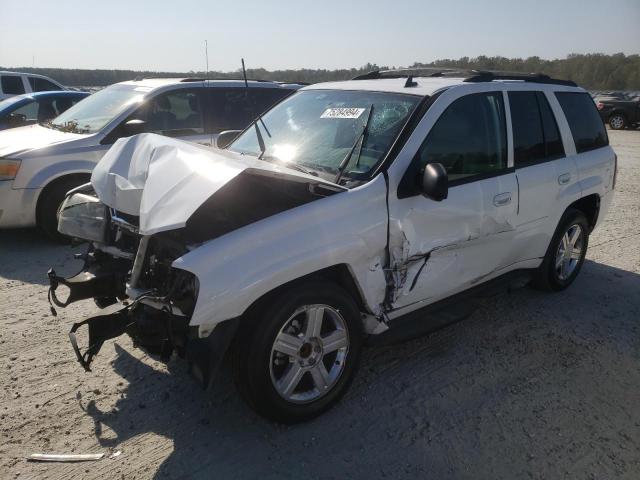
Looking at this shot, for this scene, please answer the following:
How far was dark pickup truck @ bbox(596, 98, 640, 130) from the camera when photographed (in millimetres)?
21250

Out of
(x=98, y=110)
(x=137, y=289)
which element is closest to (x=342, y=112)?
(x=137, y=289)

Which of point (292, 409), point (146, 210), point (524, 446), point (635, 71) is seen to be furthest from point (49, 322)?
point (635, 71)

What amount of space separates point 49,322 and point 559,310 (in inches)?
168

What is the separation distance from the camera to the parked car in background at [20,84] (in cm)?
1326

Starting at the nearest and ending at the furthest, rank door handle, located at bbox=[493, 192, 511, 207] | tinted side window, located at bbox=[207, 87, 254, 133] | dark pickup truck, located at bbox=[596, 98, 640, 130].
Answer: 1. door handle, located at bbox=[493, 192, 511, 207]
2. tinted side window, located at bbox=[207, 87, 254, 133]
3. dark pickup truck, located at bbox=[596, 98, 640, 130]

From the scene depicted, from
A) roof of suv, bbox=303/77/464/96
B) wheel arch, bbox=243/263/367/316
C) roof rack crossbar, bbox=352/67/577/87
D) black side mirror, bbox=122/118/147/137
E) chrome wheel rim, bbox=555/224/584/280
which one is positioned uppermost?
roof rack crossbar, bbox=352/67/577/87

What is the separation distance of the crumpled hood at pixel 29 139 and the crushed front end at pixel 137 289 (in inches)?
107

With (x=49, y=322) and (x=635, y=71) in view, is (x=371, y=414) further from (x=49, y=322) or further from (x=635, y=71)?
(x=635, y=71)

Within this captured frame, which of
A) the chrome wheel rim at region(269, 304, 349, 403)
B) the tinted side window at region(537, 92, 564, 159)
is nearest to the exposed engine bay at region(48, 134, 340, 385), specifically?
the chrome wheel rim at region(269, 304, 349, 403)

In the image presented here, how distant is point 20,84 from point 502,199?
14.3m

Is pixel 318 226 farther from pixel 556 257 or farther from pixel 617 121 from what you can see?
pixel 617 121

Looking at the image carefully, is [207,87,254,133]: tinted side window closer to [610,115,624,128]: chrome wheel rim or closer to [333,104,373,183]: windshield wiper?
[333,104,373,183]: windshield wiper

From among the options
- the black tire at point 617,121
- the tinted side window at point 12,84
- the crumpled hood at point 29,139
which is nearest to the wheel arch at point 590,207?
the crumpled hood at point 29,139

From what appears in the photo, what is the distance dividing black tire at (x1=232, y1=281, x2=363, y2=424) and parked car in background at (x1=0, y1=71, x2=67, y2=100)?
13675 mm
